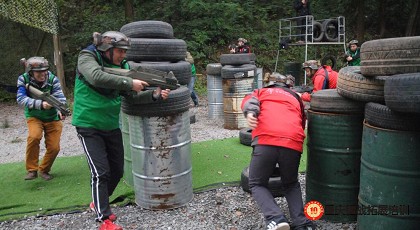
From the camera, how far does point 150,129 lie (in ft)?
14.4

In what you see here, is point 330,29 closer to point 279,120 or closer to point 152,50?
point 152,50

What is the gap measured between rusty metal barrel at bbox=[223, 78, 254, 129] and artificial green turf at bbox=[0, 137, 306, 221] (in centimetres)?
169

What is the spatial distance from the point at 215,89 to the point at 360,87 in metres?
6.74

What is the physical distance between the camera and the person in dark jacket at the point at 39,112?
17.3ft

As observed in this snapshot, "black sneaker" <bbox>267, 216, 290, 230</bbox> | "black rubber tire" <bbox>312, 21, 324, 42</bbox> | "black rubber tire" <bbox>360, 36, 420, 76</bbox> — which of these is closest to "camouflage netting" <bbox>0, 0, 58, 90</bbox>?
"black rubber tire" <bbox>312, 21, 324, 42</bbox>

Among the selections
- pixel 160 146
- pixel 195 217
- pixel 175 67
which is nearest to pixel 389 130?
pixel 195 217

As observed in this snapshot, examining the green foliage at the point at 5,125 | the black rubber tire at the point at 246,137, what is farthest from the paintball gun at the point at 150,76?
the green foliage at the point at 5,125

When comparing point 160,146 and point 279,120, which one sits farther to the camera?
point 160,146

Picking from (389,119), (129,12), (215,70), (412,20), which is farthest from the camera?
(412,20)

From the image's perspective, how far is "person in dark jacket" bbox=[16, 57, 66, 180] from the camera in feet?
17.3

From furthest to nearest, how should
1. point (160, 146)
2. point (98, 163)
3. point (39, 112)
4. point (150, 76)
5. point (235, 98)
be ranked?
1. point (235, 98)
2. point (39, 112)
3. point (160, 146)
4. point (150, 76)
5. point (98, 163)

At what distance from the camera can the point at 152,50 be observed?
4926 millimetres

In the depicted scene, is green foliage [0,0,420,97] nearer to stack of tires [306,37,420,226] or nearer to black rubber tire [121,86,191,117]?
black rubber tire [121,86,191,117]

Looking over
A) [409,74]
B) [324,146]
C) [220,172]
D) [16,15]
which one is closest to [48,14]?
[16,15]
